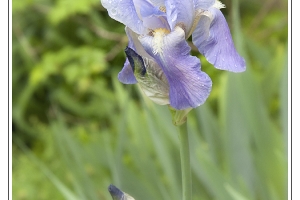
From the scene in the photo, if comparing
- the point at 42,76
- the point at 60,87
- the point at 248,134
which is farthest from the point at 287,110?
the point at 60,87

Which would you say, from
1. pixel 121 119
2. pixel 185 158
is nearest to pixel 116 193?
pixel 185 158

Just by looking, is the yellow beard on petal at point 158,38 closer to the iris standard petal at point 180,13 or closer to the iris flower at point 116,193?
the iris standard petal at point 180,13

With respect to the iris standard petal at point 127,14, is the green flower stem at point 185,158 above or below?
below

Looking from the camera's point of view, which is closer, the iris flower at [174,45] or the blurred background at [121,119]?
the iris flower at [174,45]

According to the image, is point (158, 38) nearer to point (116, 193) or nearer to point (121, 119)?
point (116, 193)

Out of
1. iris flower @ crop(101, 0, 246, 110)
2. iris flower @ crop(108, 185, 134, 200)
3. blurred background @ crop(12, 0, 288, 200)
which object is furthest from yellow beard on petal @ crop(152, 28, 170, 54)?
blurred background @ crop(12, 0, 288, 200)

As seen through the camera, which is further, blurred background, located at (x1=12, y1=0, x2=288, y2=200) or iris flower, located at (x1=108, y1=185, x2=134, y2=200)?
blurred background, located at (x1=12, y1=0, x2=288, y2=200)

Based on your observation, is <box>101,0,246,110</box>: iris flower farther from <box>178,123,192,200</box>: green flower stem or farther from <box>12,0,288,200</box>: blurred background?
<box>12,0,288,200</box>: blurred background

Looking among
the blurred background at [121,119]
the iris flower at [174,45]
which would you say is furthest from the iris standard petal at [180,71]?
the blurred background at [121,119]
